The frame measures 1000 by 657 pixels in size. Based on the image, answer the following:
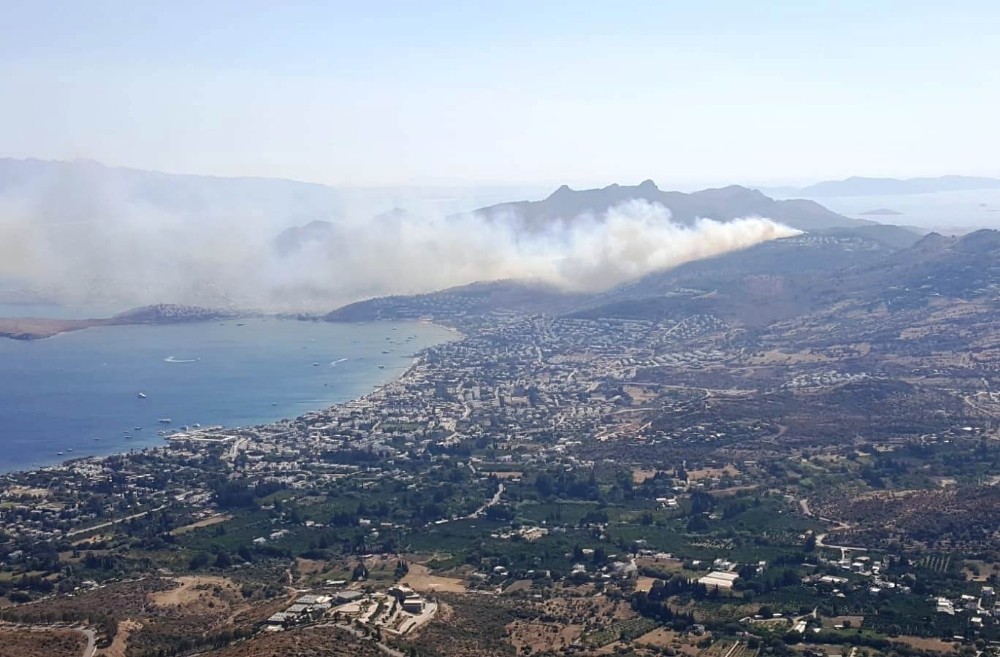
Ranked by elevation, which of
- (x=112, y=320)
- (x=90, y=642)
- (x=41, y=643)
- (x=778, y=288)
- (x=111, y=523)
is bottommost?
(x=111, y=523)

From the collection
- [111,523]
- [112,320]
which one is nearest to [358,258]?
[112,320]

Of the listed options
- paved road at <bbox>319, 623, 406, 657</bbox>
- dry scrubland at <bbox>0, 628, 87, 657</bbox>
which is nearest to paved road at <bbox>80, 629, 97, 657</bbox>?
dry scrubland at <bbox>0, 628, 87, 657</bbox>

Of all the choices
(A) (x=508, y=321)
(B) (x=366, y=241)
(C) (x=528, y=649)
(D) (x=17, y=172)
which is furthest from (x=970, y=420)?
(D) (x=17, y=172)

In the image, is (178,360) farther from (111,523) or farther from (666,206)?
(666,206)

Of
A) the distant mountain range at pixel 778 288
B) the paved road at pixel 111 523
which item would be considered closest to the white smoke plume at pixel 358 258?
the distant mountain range at pixel 778 288

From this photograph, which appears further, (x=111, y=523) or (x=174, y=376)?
(x=174, y=376)

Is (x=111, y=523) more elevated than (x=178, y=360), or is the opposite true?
(x=178, y=360)

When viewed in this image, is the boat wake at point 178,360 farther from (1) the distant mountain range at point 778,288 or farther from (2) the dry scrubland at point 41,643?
(2) the dry scrubland at point 41,643
